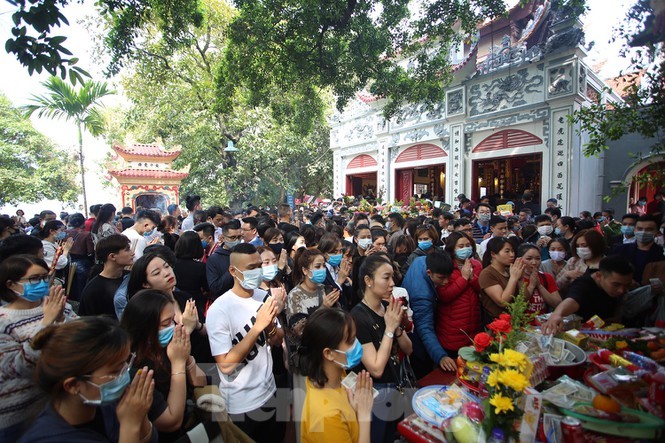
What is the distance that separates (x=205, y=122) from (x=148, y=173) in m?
3.76

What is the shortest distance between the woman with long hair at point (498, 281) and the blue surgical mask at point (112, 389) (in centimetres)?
277

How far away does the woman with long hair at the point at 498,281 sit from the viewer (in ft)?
9.77

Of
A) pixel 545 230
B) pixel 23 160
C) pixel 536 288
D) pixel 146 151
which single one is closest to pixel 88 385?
pixel 536 288

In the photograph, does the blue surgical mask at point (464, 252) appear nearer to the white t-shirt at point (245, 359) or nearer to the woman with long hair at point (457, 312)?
the woman with long hair at point (457, 312)

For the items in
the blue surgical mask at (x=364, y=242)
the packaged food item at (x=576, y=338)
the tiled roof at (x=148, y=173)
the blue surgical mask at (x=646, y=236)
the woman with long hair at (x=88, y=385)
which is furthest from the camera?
the tiled roof at (x=148, y=173)

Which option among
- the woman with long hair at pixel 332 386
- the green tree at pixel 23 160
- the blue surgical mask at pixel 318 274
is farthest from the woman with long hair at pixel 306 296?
the green tree at pixel 23 160

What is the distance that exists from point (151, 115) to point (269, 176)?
611 cm

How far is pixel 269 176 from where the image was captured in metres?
18.3

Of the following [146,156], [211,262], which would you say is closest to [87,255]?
[211,262]

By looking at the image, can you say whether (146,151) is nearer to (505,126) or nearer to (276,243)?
(276,243)

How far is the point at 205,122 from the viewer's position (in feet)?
45.7

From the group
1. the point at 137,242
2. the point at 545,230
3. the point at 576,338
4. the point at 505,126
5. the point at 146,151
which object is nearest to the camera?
the point at 576,338

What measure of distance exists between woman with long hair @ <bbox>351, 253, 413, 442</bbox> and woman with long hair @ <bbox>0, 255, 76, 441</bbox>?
1.77m

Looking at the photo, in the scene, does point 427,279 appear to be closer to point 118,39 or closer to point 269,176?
point 118,39
